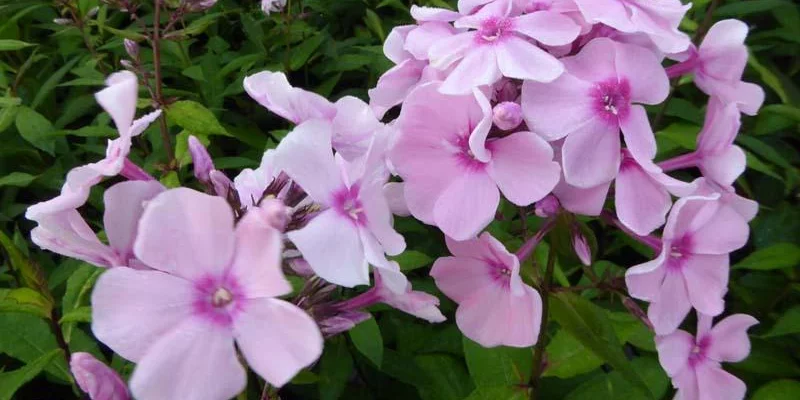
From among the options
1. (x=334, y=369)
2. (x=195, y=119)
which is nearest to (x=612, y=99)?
(x=334, y=369)

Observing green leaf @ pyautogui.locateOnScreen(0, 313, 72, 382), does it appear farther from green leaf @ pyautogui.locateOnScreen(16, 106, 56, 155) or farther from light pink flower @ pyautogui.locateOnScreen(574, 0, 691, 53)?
light pink flower @ pyautogui.locateOnScreen(574, 0, 691, 53)

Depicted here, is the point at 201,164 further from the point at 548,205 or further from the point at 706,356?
the point at 706,356

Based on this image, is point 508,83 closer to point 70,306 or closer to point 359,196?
point 359,196

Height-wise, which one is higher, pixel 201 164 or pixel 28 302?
pixel 201 164

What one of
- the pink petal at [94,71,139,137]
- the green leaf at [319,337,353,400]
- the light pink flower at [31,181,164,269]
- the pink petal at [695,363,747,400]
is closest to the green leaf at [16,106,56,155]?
the green leaf at [319,337,353,400]

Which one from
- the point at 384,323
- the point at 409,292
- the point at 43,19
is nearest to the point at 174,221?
the point at 409,292

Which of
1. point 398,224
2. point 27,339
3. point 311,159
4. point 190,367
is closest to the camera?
point 190,367
